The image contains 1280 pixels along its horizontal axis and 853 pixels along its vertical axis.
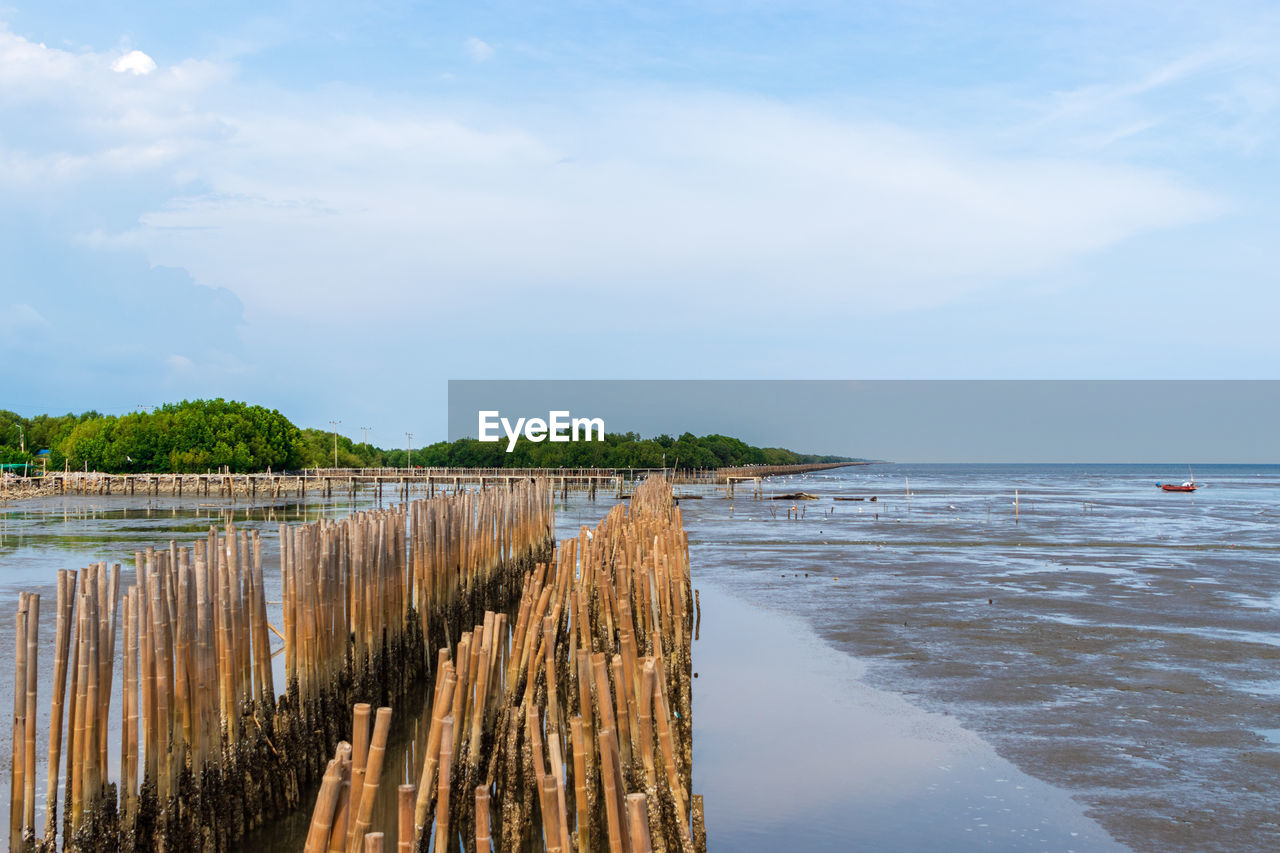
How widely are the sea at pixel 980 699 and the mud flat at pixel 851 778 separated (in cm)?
2

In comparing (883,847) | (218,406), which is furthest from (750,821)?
(218,406)

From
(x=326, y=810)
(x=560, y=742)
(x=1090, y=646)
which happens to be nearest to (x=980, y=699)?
(x=1090, y=646)

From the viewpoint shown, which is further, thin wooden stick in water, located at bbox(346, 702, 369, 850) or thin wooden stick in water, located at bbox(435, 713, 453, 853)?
thin wooden stick in water, located at bbox(435, 713, 453, 853)

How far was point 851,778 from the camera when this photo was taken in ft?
26.0

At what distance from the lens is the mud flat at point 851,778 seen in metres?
6.78

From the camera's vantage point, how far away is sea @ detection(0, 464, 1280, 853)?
6996mm

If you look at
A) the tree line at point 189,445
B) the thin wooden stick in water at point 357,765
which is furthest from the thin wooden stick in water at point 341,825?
the tree line at point 189,445

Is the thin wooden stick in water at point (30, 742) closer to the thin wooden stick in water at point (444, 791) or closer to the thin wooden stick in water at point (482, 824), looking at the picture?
the thin wooden stick in water at point (444, 791)

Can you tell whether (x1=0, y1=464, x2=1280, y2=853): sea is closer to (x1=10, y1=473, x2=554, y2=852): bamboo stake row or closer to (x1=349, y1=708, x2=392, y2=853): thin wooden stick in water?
(x1=10, y1=473, x2=554, y2=852): bamboo stake row

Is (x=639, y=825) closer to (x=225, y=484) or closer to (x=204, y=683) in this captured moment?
(x=204, y=683)

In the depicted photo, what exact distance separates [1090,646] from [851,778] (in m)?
6.52

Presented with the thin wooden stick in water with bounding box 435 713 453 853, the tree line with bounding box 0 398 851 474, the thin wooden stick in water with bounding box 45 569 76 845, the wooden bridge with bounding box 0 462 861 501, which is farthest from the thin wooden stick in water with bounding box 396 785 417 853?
the tree line with bounding box 0 398 851 474

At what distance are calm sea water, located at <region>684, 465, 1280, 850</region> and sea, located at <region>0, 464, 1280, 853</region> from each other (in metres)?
0.04

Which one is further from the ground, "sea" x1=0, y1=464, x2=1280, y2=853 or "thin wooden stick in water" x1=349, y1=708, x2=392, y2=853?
"thin wooden stick in water" x1=349, y1=708, x2=392, y2=853
